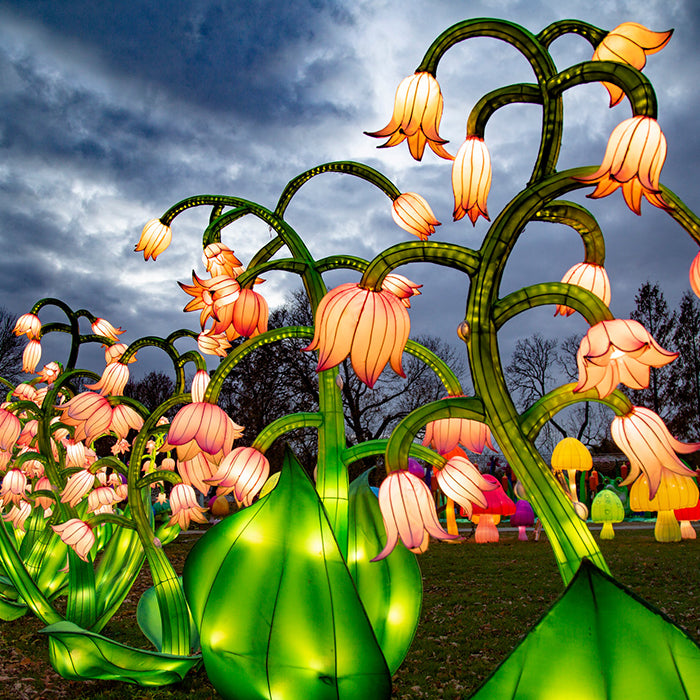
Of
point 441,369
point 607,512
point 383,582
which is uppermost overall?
point 441,369

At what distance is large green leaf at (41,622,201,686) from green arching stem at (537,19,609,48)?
3.35 metres

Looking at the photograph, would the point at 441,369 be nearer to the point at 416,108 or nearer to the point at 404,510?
the point at 404,510

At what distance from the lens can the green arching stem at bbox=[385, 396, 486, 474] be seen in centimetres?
135

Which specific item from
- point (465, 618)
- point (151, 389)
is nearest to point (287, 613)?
point (465, 618)

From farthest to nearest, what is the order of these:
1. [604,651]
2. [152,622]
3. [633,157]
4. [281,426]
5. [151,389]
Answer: [151,389], [152,622], [281,426], [633,157], [604,651]

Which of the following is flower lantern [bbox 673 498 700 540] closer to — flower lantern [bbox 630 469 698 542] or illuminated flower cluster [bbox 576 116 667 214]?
flower lantern [bbox 630 469 698 542]

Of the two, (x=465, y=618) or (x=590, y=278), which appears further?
(x=465, y=618)

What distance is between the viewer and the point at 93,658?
2955 mm

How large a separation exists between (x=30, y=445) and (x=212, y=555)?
5.38 meters

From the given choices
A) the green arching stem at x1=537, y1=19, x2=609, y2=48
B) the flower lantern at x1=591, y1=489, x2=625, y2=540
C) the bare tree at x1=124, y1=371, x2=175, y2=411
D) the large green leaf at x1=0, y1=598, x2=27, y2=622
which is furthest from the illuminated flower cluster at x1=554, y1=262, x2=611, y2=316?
the bare tree at x1=124, y1=371, x2=175, y2=411

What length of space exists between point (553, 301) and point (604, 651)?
0.71m

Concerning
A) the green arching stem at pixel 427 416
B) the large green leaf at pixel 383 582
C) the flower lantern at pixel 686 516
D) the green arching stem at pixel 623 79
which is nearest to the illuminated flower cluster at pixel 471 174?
the green arching stem at pixel 623 79

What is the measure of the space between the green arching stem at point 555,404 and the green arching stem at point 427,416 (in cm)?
11

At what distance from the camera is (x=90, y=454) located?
5855mm
